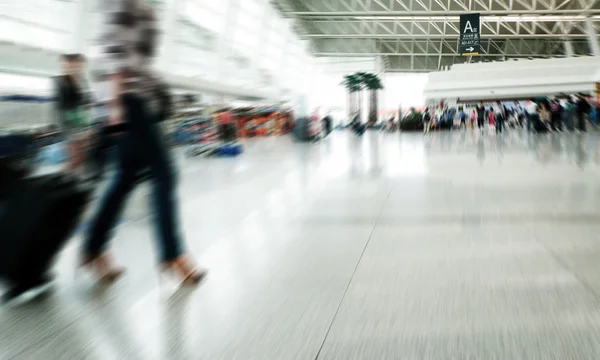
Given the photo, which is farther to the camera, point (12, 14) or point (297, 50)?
point (297, 50)

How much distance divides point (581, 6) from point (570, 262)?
131 feet

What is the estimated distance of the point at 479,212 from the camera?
5.00m

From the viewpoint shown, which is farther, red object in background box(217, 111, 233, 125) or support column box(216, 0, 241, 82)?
support column box(216, 0, 241, 82)

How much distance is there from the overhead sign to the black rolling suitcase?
24.4 meters

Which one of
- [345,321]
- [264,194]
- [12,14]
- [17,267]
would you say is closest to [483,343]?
[345,321]

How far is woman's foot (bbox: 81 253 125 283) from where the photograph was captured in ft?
10.2

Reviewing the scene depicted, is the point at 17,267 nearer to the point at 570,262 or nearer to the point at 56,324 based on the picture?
the point at 56,324

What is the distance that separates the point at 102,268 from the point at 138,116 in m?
1.00

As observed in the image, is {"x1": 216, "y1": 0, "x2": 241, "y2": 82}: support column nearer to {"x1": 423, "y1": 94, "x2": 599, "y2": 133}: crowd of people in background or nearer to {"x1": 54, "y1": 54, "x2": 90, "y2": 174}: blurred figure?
{"x1": 423, "y1": 94, "x2": 599, "y2": 133}: crowd of people in background

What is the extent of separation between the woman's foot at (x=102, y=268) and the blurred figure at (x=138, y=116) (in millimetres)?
181

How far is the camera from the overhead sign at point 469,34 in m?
24.8

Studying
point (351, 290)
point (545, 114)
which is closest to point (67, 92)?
point (351, 290)

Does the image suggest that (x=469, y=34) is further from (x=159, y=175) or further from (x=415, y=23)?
(x=159, y=175)

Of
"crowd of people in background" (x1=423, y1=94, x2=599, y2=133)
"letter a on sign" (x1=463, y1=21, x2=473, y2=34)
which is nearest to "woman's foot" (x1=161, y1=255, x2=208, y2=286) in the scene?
"letter a on sign" (x1=463, y1=21, x2=473, y2=34)
